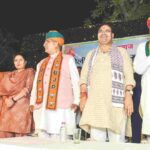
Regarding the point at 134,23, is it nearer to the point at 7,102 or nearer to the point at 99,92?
the point at 99,92

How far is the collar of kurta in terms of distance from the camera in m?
4.35

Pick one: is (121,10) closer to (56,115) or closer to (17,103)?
(17,103)

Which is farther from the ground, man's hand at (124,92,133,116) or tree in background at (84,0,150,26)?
tree in background at (84,0,150,26)

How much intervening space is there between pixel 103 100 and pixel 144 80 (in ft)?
→ 1.35

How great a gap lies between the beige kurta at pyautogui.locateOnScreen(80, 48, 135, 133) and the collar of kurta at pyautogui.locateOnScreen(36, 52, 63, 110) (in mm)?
415

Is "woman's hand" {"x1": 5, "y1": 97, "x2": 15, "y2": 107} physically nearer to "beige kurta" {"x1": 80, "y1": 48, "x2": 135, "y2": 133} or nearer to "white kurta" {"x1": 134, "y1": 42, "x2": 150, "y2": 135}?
"beige kurta" {"x1": 80, "y1": 48, "x2": 135, "y2": 133}

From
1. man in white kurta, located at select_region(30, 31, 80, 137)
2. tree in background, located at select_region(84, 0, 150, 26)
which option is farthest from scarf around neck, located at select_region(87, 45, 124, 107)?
tree in background, located at select_region(84, 0, 150, 26)

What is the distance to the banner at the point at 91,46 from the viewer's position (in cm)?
468

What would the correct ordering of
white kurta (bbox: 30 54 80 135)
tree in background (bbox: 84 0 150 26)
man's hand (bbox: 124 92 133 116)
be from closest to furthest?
1. man's hand (bbox: 124 92 133 116)
2. white kurta (bbox: 30 54 80 135)
3. tree in background (bbox: 84 0 150 26)

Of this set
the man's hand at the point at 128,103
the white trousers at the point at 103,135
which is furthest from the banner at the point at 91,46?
the white trousers at the point at 103,135

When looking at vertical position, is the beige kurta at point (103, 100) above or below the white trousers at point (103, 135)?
above

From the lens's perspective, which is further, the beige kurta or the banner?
the banner

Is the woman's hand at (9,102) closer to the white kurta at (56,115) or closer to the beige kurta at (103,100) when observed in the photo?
the white kurta at (56,115)

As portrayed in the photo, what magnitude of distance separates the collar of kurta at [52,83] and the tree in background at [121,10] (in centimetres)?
348
